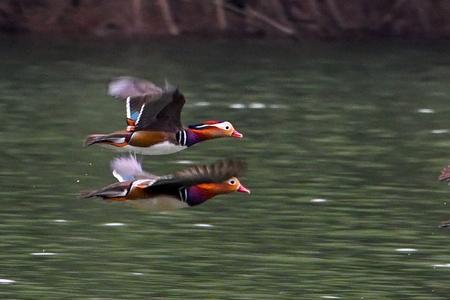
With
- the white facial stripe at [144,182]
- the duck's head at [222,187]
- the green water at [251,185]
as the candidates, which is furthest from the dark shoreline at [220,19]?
the duck's head at [222,187]

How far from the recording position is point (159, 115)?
10.7m

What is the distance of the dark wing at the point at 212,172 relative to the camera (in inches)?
352

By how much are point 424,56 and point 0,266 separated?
16.9 m

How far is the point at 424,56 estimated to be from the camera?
27.8 metres

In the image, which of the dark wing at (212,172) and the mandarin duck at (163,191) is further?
the mandarin duck at (163,191)

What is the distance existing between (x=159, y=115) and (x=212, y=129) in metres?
0.40

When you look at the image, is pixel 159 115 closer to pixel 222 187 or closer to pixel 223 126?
pixel 223 126

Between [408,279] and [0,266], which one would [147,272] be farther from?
[408,279]

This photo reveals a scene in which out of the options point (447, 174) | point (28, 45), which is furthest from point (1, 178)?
point (28, 45)

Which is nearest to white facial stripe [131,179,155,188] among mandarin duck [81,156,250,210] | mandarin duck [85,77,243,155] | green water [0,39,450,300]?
mandarin duck [81,156,250,210]

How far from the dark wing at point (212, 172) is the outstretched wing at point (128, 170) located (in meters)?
0.90

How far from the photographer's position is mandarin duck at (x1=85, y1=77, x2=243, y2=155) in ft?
34.2

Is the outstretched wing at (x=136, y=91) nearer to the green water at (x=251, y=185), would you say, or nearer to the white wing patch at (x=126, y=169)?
the white wing patch at (x=126, y=169)

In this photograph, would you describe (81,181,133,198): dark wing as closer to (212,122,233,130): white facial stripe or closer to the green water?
(212,122,233,130): white facial stripe
